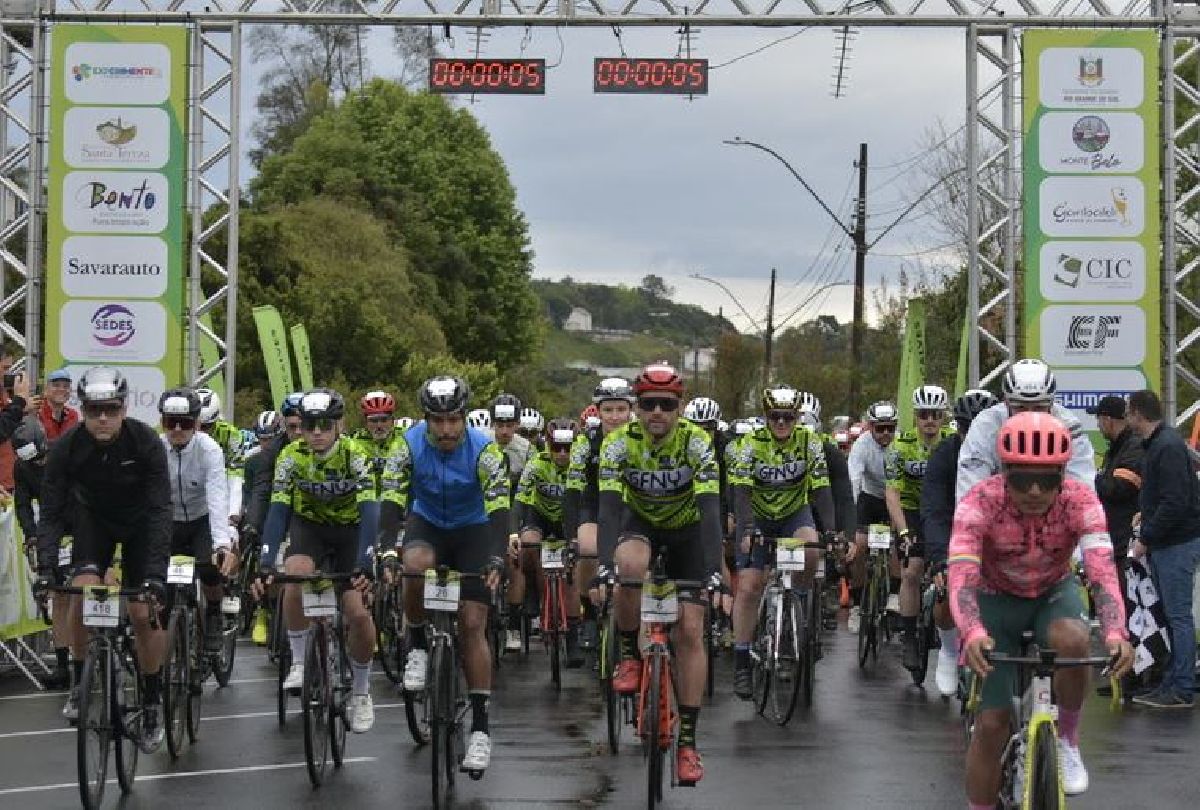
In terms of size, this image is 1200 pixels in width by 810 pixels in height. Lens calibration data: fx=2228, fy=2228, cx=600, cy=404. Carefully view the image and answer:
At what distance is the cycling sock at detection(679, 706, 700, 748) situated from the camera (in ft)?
35.0

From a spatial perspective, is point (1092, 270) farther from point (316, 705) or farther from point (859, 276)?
point (859, 276)

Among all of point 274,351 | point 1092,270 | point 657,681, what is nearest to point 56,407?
point 274,351

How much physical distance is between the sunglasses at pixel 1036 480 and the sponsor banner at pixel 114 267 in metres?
17.9

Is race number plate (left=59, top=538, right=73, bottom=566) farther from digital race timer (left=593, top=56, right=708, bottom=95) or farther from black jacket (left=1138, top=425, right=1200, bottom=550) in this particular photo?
digital race timer (left=593, top=56, right=708, bottom=95)

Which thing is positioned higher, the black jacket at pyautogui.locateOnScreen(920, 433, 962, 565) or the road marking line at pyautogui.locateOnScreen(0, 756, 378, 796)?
the black jacket at pyautogui.locateOnScreen(920, 433, 962, 565)

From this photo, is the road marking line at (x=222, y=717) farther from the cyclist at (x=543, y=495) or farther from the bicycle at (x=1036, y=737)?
the bicycle at (x=1036, y=737)

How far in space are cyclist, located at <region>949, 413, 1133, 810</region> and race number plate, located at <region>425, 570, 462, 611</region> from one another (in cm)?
339

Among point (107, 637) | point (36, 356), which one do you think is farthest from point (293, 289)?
point (107, 637)

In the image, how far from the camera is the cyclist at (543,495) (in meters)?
18.5

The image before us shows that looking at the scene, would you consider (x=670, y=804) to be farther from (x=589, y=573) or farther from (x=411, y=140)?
(x=411, y=140)

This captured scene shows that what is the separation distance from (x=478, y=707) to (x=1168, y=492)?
5.54m

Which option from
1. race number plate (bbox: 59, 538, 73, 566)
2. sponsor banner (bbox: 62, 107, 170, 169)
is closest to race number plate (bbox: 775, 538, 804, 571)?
race number plate (bbox: 59, 538, 73, 566)

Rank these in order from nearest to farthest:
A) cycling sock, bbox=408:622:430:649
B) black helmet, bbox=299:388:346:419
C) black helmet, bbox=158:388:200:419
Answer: cycling sock, bbox=408:622:430:649 < black helmet, bbox=299:388:346:419 < black helmet, bbox=158:388:200:419

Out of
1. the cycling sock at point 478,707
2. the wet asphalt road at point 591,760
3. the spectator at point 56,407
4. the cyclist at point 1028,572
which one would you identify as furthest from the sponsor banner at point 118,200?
the cyclist at point 1028,572
